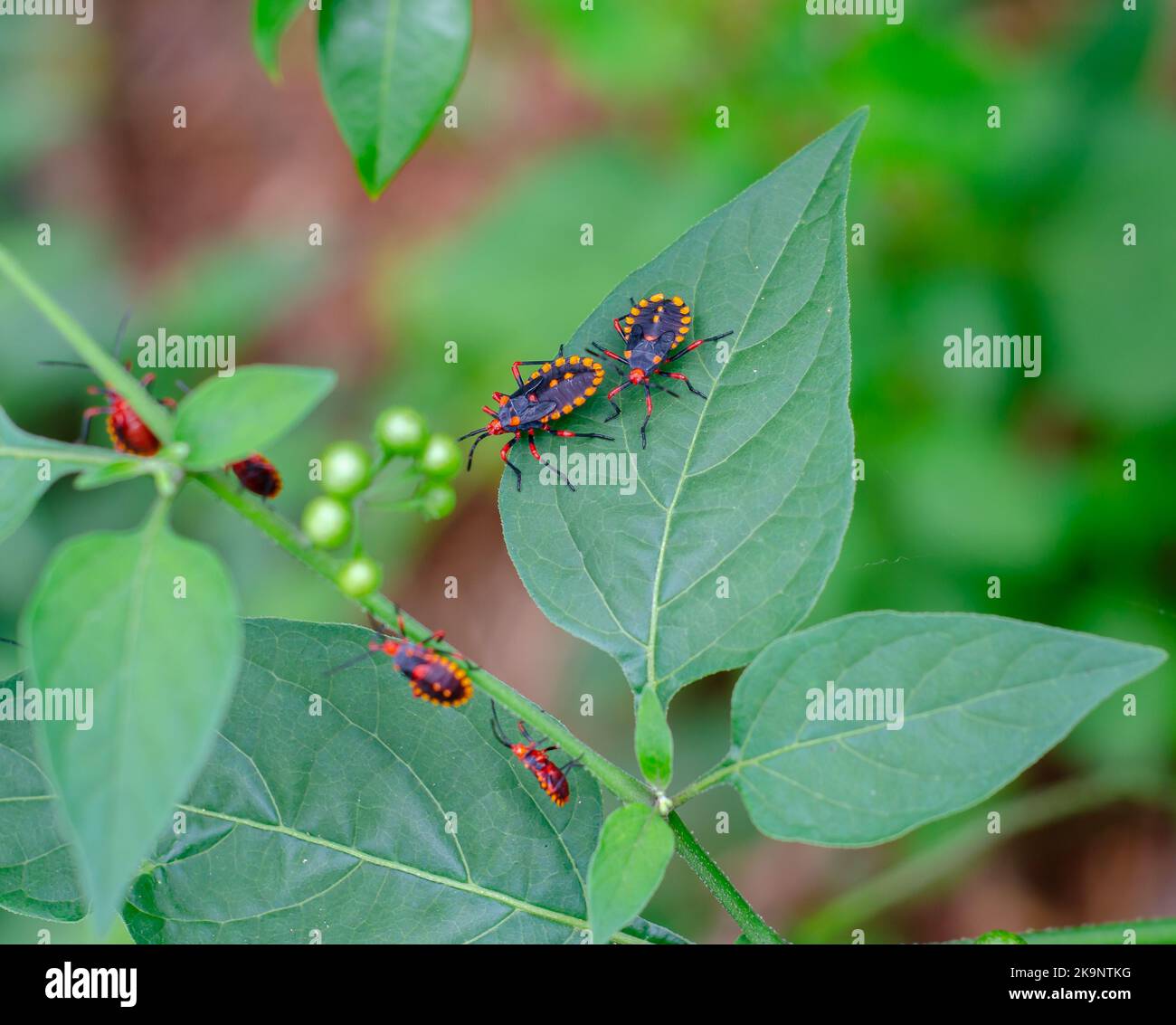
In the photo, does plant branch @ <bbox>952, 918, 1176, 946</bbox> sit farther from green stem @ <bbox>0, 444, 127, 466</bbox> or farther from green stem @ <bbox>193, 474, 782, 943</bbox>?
green stem @ <bbox>0, 444, 127, 466</bbox>

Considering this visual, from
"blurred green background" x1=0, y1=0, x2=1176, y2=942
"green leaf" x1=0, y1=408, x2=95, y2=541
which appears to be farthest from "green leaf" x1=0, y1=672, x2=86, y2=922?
"blurred green background" x1=0, y1=0, x2=1176, y2=942

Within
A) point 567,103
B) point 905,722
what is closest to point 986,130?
point 567,103

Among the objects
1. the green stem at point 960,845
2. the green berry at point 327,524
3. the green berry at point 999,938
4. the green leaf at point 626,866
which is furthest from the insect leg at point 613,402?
the green stem at point 960,845

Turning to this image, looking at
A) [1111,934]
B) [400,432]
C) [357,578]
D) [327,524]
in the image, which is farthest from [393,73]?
[1111,934]

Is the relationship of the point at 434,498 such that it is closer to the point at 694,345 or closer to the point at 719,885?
the point at 694,345

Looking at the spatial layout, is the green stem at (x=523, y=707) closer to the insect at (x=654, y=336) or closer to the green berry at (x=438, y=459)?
the green berry at (x=438, y=459)
